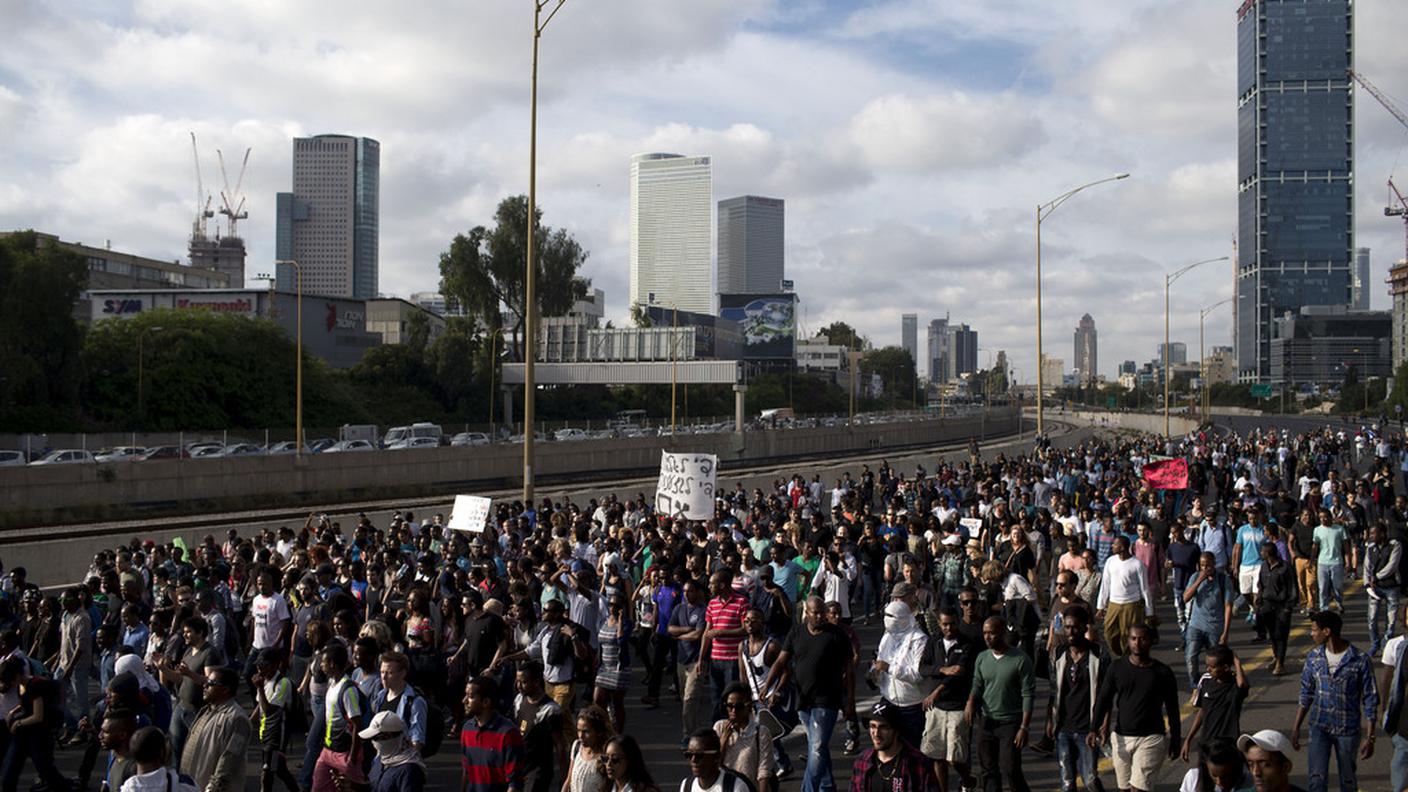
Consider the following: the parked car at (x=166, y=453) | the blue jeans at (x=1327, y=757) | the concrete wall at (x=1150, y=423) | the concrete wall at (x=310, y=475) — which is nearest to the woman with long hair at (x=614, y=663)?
the blue jeans at (x=1327, y=757)

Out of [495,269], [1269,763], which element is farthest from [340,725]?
[495,269]

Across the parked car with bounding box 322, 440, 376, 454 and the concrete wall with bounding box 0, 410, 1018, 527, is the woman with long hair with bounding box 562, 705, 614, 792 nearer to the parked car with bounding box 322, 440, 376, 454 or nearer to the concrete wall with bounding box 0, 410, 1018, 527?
the concrete wall with bounding box 0, 410, 1018, 527

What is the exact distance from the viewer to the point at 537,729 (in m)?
7.05

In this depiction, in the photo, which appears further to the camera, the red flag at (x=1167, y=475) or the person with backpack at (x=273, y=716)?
the red flag at (x=1167, y=475)

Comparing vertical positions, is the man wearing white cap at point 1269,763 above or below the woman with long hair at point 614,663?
above

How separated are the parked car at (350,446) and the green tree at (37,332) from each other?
12.8 metres

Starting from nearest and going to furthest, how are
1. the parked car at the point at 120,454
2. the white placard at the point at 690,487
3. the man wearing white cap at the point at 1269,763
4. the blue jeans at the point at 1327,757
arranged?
the man wearing white cap at the point at 1269,763, the blue jeans at the point at 1327,757, the white placard at the point at 690,487, the parked car at the point at 120,454

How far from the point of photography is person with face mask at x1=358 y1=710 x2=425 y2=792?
686 centimetres

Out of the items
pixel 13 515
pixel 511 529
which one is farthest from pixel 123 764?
pixel 13 515

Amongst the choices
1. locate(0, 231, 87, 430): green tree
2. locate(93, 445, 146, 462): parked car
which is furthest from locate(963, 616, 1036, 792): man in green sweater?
locate(0, 231, 87, 430): green tree

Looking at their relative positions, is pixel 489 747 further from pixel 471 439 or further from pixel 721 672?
pixel 471 439

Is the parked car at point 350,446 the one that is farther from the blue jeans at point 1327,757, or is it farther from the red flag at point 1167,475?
the blue jeans at point 1327,757

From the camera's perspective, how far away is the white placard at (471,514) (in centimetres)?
1830

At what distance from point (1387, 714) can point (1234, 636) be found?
7.51m
